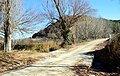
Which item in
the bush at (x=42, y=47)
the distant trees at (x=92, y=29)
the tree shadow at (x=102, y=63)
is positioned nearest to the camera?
the tree shadow at (x=102, y=63)

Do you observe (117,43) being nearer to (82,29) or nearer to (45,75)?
(45,75)

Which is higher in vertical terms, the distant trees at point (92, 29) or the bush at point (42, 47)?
the distant trees at point (92, 29)

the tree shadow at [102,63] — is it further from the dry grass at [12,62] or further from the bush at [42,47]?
the bush at [42,47]

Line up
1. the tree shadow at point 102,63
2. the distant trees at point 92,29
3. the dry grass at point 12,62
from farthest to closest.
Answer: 1. the distant trees at point 92,29
2. the tree shadow at point 102,63
3. the dry grass at point 12,62

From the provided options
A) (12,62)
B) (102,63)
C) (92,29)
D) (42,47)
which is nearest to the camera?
(12,62)

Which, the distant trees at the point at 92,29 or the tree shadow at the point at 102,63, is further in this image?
the distant trees at the point at 92,29

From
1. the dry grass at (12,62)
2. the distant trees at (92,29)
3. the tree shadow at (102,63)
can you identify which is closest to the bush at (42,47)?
the tree shadow at (102,63)

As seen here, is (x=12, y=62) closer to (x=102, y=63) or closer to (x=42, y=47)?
(x=102, y=63)

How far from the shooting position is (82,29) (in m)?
79.4

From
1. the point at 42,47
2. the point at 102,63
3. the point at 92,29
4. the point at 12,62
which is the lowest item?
the point at 102,63

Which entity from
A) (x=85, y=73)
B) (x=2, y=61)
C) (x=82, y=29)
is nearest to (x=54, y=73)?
(x=85, y=73)

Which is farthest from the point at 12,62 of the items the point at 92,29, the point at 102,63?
the point at 92,29

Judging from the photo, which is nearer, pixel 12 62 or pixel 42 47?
pixel 12 62

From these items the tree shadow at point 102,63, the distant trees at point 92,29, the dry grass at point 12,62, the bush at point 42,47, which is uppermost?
the distant trees at point 92,29
